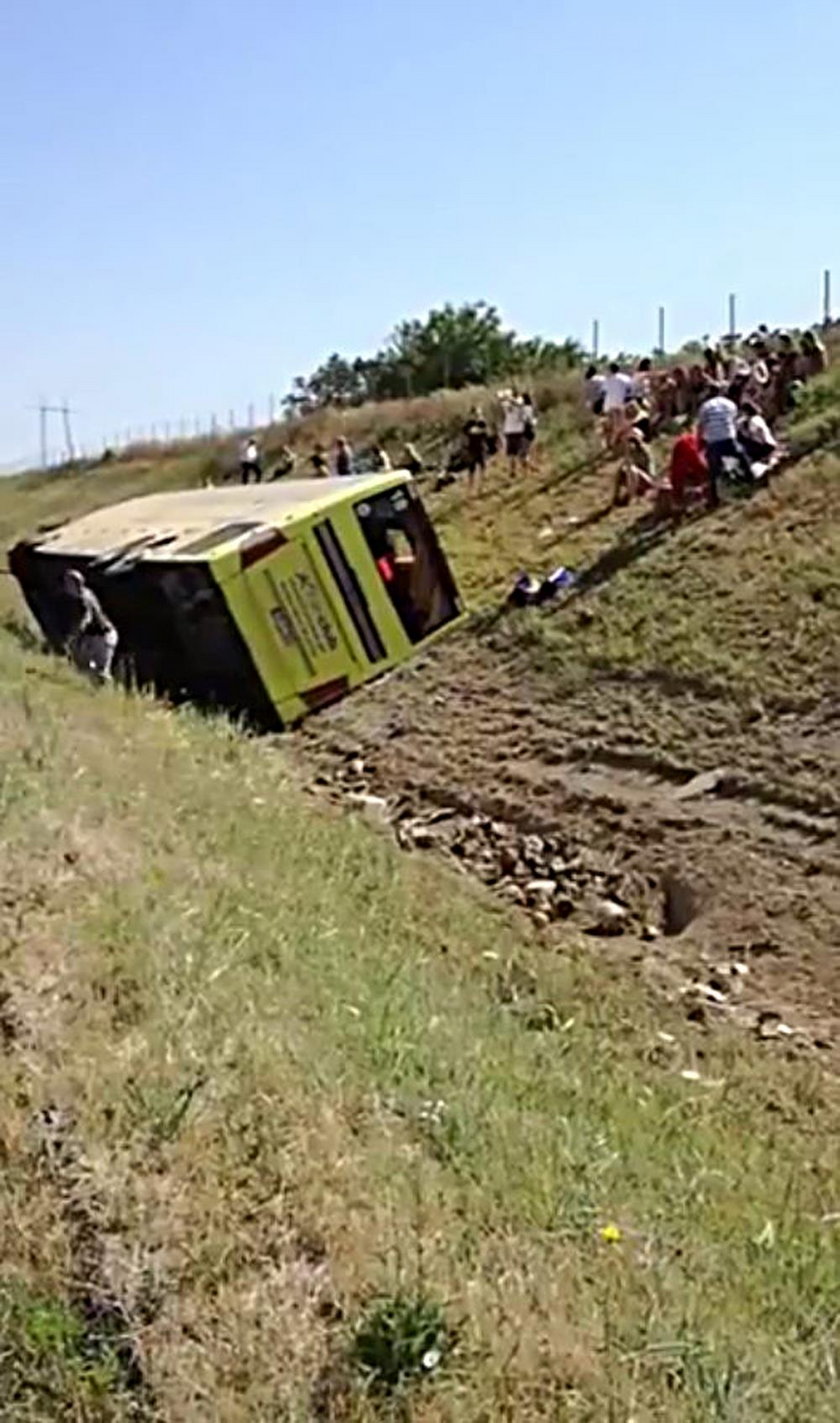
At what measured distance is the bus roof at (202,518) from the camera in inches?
612

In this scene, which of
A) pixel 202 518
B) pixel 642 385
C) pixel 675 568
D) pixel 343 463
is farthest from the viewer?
pixel 343 463

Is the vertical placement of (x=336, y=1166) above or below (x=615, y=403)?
below

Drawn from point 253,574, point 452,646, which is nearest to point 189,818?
point 253,574

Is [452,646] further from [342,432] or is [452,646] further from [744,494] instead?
[342,432]

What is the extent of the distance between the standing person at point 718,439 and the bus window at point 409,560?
374 cm

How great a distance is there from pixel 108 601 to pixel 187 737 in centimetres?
408

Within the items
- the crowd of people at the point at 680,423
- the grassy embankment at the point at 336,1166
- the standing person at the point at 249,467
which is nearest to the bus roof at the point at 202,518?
the crowd of people at the point at 680,423

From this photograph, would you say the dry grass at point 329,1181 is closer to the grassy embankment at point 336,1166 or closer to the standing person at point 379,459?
the grassy embankment at point 336,1166

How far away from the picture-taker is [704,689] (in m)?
14.8

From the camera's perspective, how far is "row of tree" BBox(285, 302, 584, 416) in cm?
4847

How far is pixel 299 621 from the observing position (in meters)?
15.5

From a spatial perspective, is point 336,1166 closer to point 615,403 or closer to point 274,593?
point 274,593

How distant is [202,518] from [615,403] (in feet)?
29.7

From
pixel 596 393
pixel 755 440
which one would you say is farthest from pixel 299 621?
pixel 596 393
